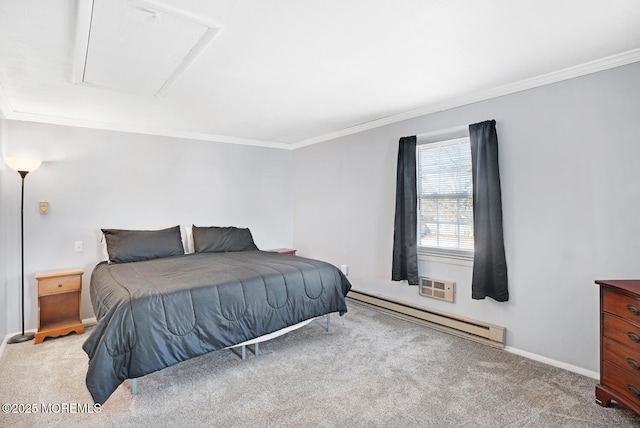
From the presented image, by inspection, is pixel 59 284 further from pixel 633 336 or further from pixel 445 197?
pixel 633 336

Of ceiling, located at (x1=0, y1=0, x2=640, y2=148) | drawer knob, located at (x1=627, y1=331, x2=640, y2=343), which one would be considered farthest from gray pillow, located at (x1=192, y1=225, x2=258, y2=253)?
drawer knob, located at (x1=627, y1=331, x2=640, y2=343)

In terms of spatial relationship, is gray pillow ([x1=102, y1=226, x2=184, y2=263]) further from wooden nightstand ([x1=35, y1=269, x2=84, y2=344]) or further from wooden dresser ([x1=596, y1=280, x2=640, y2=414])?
wooden dresser ([x1=596, y1=280, x2=640, y2=414])

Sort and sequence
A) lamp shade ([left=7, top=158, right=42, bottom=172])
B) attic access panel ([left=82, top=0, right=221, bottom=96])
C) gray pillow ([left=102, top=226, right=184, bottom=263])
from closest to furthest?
attic access panel ([left=82, top=0, right=221, bottom=96]) → lamp shade ([left=7, top=158, right=42, bottom=172]) → gray pillow ([left=102, top=226, right=184, bottom=263])

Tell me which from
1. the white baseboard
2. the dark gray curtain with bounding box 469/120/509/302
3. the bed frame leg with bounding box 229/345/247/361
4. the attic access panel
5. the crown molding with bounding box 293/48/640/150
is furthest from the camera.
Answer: the dark gray curtain with bounding box 469/120/509/302

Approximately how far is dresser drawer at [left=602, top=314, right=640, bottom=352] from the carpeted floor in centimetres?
44

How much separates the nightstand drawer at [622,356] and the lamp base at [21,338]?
4.64m

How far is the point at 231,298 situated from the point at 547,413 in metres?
2.14

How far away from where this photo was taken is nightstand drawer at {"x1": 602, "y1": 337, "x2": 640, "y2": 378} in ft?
5.97

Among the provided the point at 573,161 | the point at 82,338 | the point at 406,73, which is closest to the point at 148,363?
the point at 82,338

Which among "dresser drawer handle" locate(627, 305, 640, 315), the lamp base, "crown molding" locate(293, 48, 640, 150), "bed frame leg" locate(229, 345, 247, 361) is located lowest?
the lamp base

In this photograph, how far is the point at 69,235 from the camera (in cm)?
353

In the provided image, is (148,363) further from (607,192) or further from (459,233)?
(607,192)

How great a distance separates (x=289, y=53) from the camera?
2.18 metres

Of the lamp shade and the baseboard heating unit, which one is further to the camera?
the lamp shade
